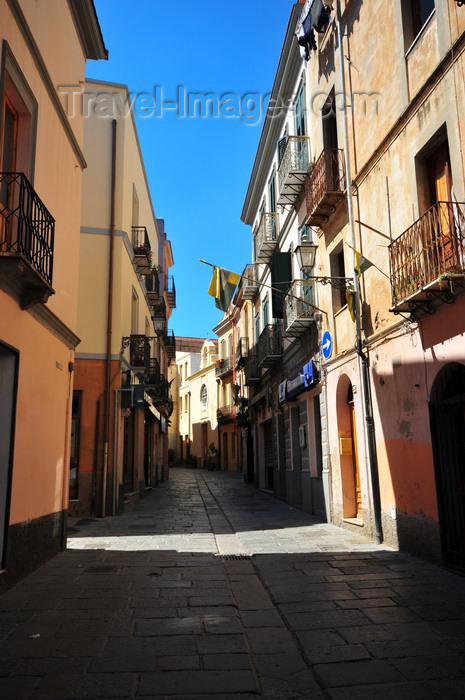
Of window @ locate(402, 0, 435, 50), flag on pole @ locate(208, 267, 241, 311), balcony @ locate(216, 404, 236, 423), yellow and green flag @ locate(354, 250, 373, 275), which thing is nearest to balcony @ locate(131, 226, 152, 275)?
flag on pole @ locate(208, 267, 241, 311)

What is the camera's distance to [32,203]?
271 inches

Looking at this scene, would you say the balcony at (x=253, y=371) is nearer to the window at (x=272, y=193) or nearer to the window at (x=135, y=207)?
the window at (x=272, y=193)

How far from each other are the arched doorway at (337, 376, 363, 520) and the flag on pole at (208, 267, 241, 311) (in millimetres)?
4552

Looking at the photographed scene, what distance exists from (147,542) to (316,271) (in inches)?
279

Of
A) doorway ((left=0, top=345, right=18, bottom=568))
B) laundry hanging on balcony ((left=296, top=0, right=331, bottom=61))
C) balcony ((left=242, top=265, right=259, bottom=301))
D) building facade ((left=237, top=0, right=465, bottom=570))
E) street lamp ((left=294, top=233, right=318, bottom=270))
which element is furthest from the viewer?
balcony ((left=242, top=265, right=259, bottom=301))

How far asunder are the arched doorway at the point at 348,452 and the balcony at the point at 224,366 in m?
26.2

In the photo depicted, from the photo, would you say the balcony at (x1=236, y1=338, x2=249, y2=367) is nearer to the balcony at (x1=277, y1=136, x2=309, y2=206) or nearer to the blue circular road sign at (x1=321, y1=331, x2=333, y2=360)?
the balcony at (x1=277, y1=136, x2=309, y2=206)

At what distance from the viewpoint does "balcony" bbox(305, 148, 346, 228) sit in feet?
38.0

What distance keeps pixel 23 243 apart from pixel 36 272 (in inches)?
21.9

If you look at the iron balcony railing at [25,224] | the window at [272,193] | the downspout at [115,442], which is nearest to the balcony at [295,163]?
the window at [272,193]

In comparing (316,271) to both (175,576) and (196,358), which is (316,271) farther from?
(196,358)

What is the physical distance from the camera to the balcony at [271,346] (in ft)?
60.8

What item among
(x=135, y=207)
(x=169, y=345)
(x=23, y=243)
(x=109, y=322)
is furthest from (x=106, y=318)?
(x=169, y=345)

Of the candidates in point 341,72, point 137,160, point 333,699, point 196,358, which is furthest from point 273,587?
point 196,358
